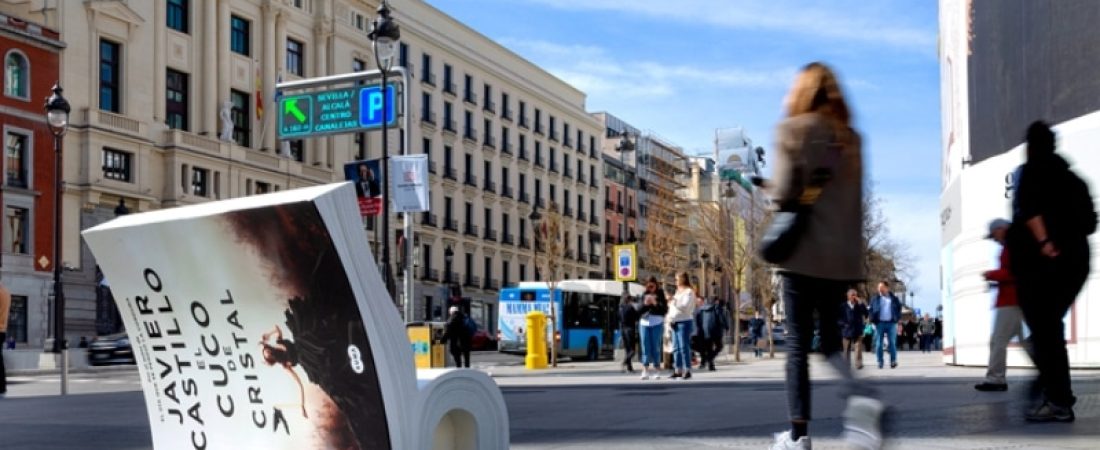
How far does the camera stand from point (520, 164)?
85.2 metres

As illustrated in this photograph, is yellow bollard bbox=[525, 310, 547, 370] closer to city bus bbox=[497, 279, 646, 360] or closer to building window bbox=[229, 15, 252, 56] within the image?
city bus bbox=[497, 279, 646, 360]

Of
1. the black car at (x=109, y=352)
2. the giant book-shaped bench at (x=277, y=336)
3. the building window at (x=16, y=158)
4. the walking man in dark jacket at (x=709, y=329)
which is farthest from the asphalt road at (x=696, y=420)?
the building window at (x=16, y=158)

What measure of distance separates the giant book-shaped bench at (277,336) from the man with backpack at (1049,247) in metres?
3.71

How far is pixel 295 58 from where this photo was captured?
6309 cm

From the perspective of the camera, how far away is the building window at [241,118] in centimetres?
5903

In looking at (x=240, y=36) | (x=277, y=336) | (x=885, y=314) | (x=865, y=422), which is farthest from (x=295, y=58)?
(x=865, y=422)

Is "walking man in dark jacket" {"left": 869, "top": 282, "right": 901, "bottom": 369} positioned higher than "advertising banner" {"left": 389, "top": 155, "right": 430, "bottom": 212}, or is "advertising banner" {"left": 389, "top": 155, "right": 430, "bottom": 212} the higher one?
"advertising banner" {"left": 389, "top": 155, "right": 430, "bottom": 212}

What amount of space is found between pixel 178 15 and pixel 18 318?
16.0 meters

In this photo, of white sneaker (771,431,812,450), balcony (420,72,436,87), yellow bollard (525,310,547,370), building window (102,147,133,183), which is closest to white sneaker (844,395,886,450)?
white sneaker (771,431,812,450)

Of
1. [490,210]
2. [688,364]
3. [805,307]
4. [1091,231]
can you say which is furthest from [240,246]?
[490,210]

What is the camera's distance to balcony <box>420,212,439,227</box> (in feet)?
236

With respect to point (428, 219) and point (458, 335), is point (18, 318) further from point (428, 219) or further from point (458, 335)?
point (428, 219)

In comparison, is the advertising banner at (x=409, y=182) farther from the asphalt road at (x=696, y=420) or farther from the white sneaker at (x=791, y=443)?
the white sneaker at (x=791, y=443)

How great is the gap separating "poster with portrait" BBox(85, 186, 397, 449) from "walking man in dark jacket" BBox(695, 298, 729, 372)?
63.7ft
